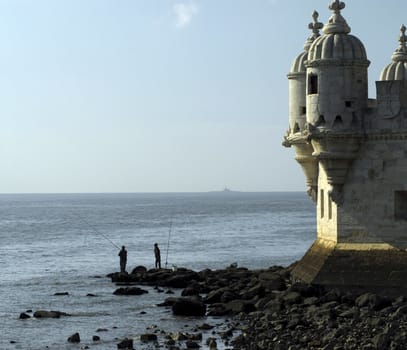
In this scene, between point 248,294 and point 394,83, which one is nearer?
point 394,83

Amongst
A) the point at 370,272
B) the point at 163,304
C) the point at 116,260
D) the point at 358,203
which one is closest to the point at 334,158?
the point at 358,203

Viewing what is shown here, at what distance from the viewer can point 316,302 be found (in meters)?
35.6

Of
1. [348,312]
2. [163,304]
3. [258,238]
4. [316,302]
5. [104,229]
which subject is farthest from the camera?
[104,229]

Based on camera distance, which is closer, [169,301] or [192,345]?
[192,345]

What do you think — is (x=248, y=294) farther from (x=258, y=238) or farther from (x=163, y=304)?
(x=258, y=238)

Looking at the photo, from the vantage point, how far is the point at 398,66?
42.6m

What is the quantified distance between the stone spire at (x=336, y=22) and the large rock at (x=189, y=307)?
11.5m

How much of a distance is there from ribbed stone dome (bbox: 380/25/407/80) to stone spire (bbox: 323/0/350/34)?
5.33 meters

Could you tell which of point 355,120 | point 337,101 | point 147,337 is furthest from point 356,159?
point 147,337

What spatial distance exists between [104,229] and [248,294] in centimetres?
7610

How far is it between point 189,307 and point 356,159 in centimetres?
849

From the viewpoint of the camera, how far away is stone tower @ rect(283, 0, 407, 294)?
121 ft

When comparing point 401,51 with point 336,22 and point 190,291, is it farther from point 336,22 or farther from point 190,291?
point 190,291

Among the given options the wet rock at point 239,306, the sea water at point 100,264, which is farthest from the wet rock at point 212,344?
the wet rock at point 239,306
